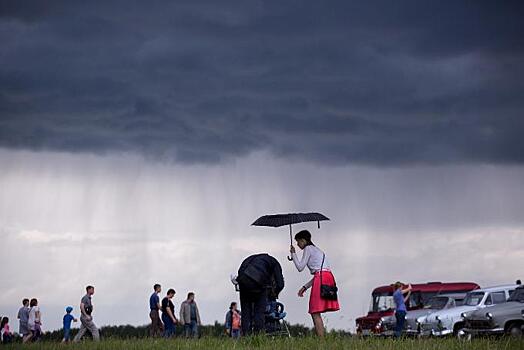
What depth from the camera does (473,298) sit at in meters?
34.9

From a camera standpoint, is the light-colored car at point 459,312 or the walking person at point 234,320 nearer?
the light-colored car at point 459,312

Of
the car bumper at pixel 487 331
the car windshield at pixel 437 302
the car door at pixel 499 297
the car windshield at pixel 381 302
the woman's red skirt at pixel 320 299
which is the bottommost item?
the car bumper at pixel 487 331

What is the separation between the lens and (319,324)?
21.0 metres

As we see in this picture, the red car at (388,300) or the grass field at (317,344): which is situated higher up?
the red car at (388,300)

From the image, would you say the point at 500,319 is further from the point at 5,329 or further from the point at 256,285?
the point at 5,329

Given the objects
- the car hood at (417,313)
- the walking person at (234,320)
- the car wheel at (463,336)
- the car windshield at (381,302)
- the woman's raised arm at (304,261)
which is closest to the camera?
the woman's raised arm at (304,261)

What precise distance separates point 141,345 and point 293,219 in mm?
6672

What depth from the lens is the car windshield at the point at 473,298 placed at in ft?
112

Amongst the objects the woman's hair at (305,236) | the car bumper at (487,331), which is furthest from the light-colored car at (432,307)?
the woman's hair at (305,236)

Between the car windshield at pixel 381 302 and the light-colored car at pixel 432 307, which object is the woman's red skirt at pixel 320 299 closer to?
the light-colored car at pixel 432 307

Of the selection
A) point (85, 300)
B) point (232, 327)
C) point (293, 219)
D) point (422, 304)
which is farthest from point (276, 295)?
point (422, 304)

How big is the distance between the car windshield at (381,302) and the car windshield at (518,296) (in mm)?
8872

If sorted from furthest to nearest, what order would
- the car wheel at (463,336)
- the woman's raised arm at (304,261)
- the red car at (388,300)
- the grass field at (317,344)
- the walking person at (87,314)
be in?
the red car at (388,300), the walking person at (87,314), the car wheel at (463,336), the woman's raised arm at (304,261), the grass field at (317,344)

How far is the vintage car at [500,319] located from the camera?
31.2 metres
